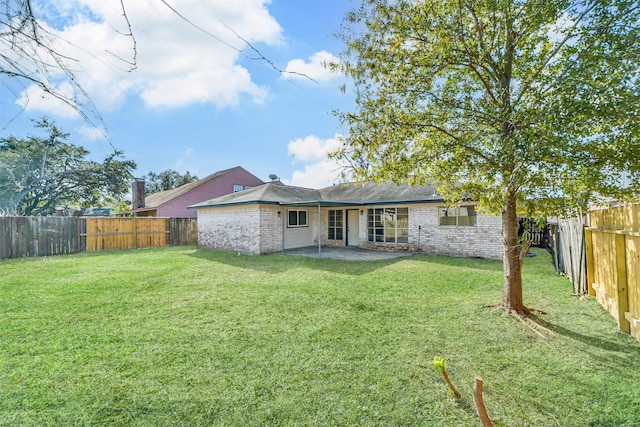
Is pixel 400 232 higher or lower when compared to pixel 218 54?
lower

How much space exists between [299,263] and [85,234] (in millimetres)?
10775

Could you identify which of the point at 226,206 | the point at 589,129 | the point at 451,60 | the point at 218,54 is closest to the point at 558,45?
the point at 451,60

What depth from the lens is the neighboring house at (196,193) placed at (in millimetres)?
20547

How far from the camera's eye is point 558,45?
12.8ft

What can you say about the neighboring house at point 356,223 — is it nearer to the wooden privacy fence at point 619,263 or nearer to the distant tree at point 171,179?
the wooden privacy fence at point 619,263

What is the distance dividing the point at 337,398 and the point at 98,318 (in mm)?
4137

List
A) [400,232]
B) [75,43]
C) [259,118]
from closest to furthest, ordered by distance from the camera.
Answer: [75,43] → [259,118] → [400,232]

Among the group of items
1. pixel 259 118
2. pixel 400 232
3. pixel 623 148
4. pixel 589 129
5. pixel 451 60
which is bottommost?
pixel 400 232

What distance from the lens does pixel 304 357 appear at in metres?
3.31

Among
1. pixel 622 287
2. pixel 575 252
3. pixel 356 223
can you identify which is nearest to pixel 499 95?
pixel 622 287

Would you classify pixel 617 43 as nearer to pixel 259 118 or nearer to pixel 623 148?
pixel 623 148

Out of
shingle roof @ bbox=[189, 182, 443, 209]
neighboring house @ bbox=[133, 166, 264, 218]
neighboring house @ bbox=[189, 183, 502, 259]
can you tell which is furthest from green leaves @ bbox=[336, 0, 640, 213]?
neighboring house @ bbox=[133, 166, 264, 218]

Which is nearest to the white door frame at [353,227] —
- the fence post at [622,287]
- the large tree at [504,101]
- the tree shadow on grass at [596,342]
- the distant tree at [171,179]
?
the large tree at [504,101]

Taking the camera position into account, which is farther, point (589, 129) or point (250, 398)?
point (589, 129)
